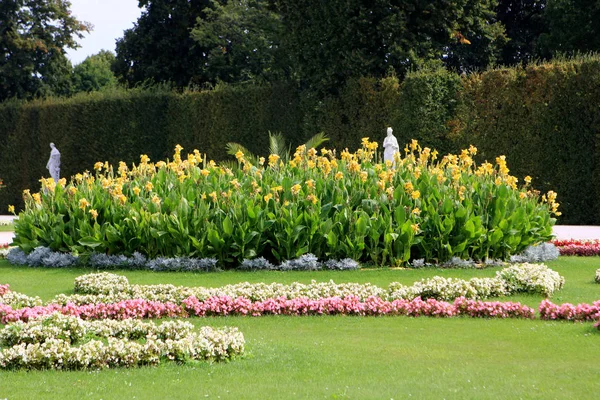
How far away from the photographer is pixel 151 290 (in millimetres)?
9398

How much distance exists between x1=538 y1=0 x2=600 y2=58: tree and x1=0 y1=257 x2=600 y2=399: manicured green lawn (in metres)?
24.7

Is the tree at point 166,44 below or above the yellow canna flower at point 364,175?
above

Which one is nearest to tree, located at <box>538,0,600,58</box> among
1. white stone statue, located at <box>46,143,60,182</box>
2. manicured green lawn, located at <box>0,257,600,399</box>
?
white stone statue, located at <box>46,143,60,182</box>

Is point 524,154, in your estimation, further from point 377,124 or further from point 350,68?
point 350,68

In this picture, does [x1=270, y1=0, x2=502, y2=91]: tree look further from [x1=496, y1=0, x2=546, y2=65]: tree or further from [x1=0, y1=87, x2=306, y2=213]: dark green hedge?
[x1=496, y1=0, x2=546, y2=65]: tree

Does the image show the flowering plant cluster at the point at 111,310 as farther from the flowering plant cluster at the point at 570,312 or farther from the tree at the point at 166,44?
the tree at the point at 166,44

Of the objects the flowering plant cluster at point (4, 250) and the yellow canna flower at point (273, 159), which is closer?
the yellow canna flower at point (273, 159)

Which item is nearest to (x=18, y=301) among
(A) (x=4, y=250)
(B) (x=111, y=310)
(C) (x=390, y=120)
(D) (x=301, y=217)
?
(B) (x=111, y=310)

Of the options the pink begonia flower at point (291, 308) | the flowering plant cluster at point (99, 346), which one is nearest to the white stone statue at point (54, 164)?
the pink begonia flower at point (291, 308)

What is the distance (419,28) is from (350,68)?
2.26m

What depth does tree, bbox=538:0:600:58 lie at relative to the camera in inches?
1219

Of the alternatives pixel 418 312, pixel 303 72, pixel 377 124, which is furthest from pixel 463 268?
pixel 303 72

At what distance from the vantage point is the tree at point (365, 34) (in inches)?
939

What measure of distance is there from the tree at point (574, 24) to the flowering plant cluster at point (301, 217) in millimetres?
18896
